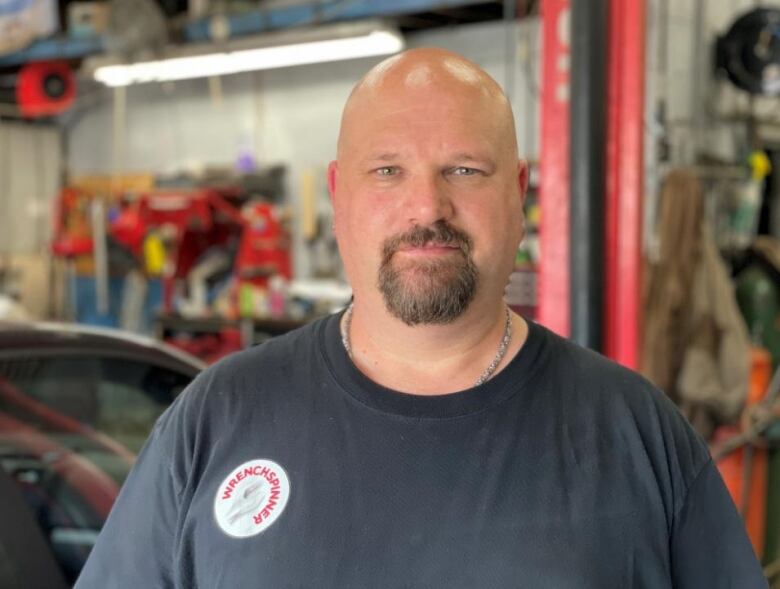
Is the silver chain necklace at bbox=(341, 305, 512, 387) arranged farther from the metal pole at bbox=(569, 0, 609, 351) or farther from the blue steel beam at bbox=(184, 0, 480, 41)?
the blue steel beam at bbox=(184, 0, 480, 41)

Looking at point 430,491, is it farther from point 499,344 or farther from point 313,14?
point 313,14

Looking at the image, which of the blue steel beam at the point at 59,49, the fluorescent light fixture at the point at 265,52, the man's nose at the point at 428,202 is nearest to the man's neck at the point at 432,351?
the man's nose at the point at 428,202

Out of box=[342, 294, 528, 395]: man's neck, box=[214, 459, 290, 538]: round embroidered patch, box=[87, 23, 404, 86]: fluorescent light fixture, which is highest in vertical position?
box=[87, 23, 404, 86]: fluorescent light fixture

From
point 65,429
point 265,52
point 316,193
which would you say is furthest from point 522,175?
point 316,193

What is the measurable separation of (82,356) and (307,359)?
121 centimetres

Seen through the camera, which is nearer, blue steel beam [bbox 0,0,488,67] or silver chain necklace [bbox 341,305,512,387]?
silver chain necklace [bbox 341,305,512,387]

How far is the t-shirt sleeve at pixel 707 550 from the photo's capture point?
4.44 ft

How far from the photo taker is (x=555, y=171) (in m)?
2.91

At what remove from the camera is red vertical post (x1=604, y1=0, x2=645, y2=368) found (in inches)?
111

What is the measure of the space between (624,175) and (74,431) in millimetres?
1664

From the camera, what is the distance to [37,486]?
2.35 metres

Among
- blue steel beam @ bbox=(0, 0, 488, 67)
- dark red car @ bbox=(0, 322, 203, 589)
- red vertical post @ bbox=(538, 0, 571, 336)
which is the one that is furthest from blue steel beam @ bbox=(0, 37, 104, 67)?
dark red car @ bbox=(0, 322, 203, 589)

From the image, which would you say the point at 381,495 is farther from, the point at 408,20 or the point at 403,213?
the point at 408,20

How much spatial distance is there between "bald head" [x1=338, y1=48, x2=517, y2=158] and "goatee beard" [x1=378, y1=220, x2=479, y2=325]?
0.18 m
